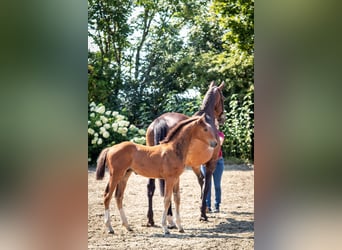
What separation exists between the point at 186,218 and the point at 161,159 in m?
0.48

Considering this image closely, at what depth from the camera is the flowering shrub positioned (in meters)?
3.18

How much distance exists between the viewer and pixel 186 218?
3238mm

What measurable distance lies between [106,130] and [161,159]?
464 millimetres

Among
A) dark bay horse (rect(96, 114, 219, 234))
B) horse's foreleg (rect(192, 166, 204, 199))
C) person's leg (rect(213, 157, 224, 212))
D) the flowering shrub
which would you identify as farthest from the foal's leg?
person's leg (rect(213, 157, 224, 212))

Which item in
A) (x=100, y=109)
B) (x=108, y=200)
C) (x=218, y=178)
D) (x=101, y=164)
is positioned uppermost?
(x=100, y=109)

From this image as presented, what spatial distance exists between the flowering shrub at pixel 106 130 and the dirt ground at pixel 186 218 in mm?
198

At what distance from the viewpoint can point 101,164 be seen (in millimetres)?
3189

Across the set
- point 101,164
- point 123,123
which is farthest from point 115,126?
point 101,164

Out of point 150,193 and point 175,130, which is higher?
point 175,130

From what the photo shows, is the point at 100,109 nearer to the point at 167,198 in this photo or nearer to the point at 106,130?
the point at 106,130

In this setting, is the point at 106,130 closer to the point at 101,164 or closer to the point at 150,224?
the point at 101,164
